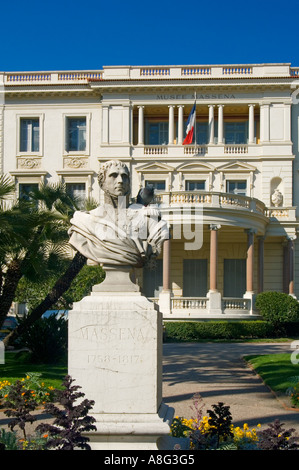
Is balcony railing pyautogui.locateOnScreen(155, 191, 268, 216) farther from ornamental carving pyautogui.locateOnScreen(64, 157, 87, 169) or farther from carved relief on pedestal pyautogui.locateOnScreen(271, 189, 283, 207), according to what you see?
ornamental carving pyautogui.locateOnScreen(64, 157, 87, 169)

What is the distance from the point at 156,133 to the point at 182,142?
2.26 metres

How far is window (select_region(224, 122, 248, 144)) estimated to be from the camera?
34.5 m

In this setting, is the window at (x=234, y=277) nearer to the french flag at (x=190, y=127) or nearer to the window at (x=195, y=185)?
the window at (x=195, y=185)

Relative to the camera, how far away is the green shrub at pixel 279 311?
26.3 m

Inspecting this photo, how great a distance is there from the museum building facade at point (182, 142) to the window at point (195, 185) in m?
0.06

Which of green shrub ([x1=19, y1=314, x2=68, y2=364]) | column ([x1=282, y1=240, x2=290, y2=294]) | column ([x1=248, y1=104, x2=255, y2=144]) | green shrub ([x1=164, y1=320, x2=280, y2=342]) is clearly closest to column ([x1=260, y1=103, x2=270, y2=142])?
column ([x1=248, y1=104, x2=255, y2=144])

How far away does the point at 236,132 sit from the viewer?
114ft

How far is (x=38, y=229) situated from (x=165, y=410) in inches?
399

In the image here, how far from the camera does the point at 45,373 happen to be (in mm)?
13148

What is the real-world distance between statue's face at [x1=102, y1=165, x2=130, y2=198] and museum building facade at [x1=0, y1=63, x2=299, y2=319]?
24746 mm

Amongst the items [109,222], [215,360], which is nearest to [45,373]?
[215,360]

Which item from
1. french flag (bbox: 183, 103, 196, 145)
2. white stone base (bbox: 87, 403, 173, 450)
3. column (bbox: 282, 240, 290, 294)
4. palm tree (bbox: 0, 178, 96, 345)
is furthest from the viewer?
column (bbox: 282, 240, 290, 294)

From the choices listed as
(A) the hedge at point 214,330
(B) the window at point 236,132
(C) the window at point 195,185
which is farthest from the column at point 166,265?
(B) the window at point 236,132

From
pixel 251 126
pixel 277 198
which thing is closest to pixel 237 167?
pixel 251 126
